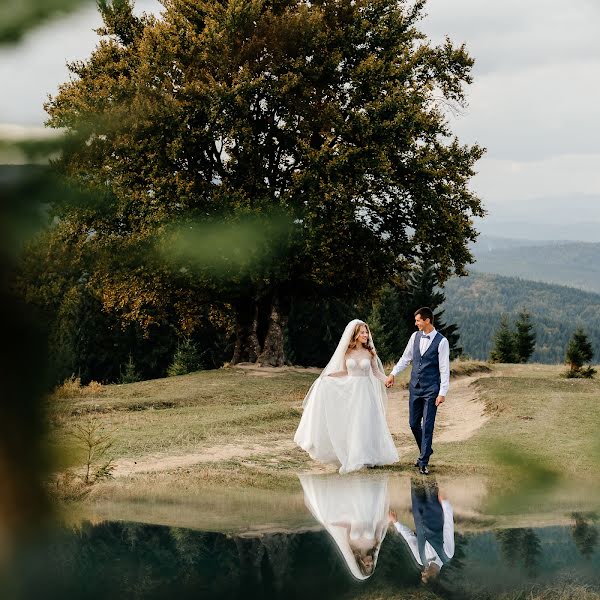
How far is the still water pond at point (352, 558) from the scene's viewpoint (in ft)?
16.4

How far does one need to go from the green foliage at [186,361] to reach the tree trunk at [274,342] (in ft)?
87.0

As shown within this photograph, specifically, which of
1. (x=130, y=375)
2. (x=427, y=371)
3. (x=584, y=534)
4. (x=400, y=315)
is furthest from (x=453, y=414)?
(x=400, y=315)

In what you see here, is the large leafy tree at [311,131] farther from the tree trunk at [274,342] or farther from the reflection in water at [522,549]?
the reflection in water at [522,549]

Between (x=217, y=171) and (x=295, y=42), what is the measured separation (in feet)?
15.3

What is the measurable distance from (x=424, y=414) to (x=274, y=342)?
1979 cm

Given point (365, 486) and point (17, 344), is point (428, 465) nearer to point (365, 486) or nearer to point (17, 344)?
point (365, 486)

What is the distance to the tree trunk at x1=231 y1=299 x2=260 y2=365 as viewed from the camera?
108 feet

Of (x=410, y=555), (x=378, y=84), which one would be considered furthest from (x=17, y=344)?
(x=378, y=84)

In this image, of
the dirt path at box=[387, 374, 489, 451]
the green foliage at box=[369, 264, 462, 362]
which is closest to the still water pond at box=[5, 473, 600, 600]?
the dirt path at box=[387, 374, 489, 451]

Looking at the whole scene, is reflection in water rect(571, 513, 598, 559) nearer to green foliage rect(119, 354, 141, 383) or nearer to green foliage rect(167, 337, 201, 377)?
green foliage rect(119, 354, 141, 383)

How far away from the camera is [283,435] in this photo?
16.9 m

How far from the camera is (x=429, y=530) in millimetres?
8141

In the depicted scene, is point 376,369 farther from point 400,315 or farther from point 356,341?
point 400,315

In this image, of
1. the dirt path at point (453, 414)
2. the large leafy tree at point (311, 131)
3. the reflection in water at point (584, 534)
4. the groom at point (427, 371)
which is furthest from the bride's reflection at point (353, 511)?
the large leafy tree at point (311, 131)
